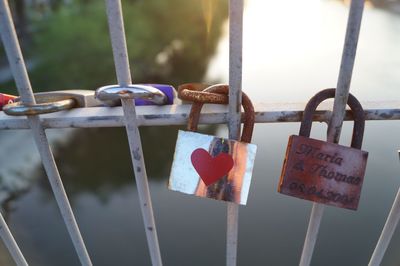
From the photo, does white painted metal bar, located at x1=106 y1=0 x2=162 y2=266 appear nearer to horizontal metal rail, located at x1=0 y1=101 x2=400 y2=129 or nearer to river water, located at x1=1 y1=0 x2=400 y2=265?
horizontal metal rail, located at x1=0 y1=101 x2=400 y2=129

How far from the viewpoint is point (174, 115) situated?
61cm

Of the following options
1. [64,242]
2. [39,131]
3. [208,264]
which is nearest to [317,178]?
[39,131]

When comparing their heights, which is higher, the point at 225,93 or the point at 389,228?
the point at 225,93

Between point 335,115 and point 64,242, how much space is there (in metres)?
2.81

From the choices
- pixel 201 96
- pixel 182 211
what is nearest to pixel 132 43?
pixel 182 211

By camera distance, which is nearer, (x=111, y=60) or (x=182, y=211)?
(x=182, y=211)

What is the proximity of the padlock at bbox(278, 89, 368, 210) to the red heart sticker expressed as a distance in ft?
0.34

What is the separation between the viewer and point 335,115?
58 centimetres

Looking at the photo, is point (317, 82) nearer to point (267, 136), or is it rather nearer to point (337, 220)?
point (267, 136)

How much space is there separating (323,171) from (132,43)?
22.6 ft

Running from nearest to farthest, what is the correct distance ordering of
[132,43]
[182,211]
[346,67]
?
[346,67] → [182,211] → [132,43]

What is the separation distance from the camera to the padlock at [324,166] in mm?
578

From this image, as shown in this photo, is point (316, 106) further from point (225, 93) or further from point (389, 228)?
point (389, 228)

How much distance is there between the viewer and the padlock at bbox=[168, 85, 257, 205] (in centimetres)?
59
